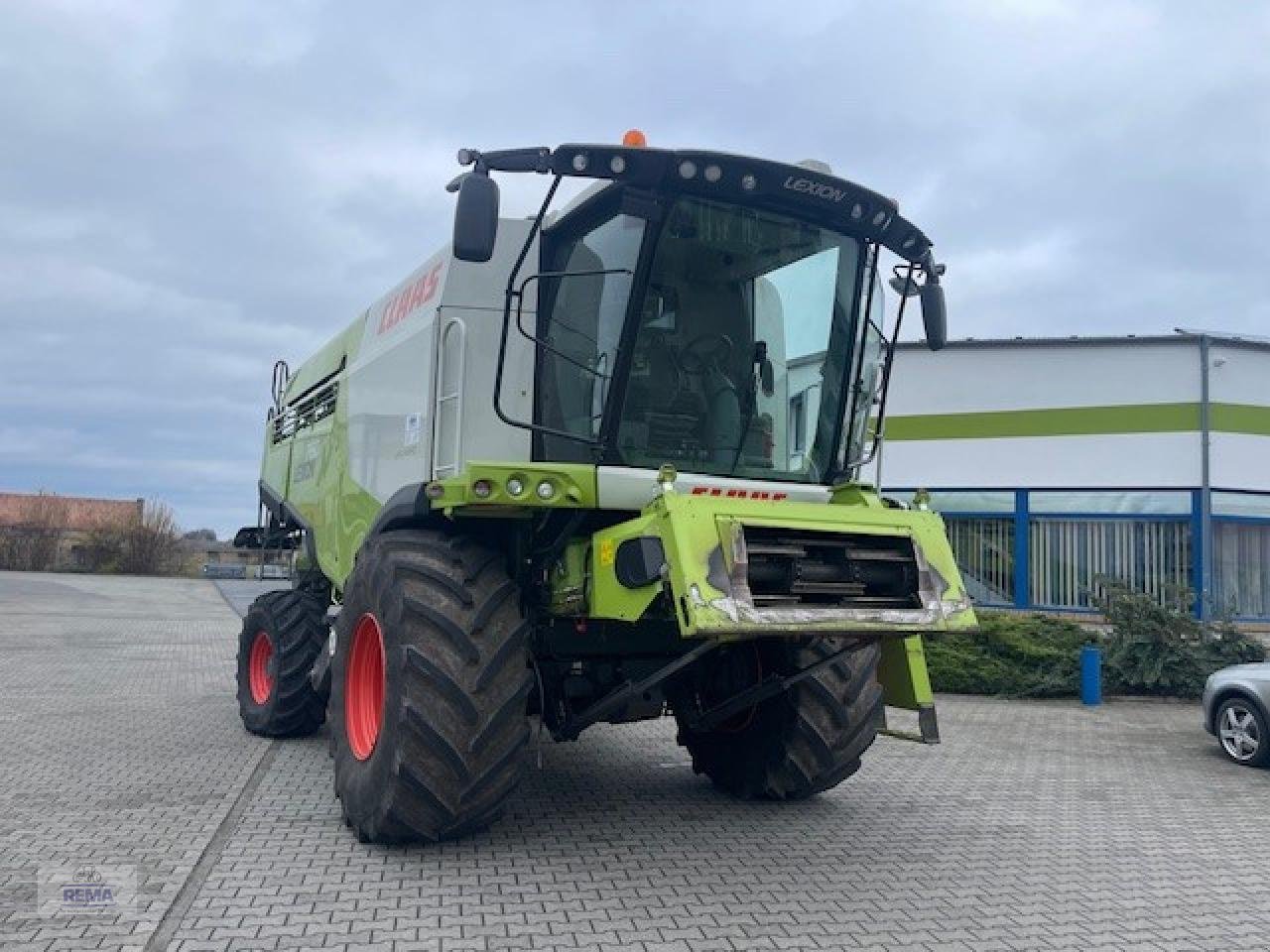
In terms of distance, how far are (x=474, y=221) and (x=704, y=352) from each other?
1.37m

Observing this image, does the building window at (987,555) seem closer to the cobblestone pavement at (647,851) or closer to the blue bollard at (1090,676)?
the blue bollard at (1090,676)

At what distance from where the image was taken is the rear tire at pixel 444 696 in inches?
184

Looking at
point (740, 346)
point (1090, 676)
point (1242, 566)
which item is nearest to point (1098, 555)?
point (1242, 566)


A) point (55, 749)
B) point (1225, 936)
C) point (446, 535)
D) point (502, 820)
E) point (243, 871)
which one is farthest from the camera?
point (55, 749)

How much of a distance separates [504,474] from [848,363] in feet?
6.76

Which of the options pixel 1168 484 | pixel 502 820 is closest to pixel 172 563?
pixel 1168 484

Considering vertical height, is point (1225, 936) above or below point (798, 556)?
below

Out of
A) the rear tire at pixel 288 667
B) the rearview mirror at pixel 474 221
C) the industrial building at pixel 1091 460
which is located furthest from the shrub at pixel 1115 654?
the rearview mirror at pixel 474 221

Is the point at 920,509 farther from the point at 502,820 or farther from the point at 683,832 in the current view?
the point at 502,820

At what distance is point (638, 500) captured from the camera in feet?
16.4

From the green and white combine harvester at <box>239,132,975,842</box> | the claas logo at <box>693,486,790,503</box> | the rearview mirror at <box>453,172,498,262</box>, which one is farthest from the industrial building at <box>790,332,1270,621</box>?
the rearview mirror at <box>453,172,498,262</box>

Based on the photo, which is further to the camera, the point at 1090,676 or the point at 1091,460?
the point at 1091,460

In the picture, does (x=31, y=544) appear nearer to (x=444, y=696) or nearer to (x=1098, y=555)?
(x=1098, y=555)

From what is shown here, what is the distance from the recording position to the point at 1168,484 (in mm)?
15805
